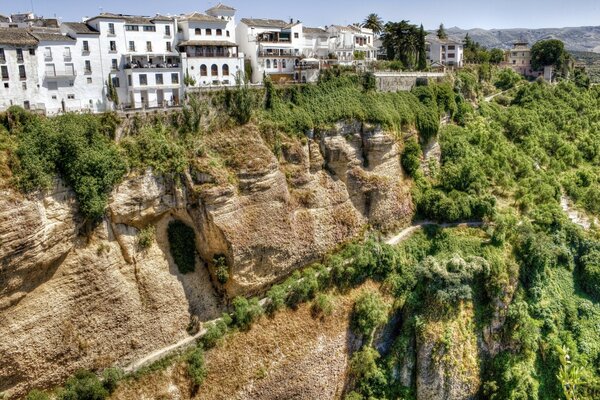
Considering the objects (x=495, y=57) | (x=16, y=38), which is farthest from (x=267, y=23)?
(x=495, y=57)

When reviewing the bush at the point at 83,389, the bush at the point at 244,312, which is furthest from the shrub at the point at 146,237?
the bush at the point at 83,389

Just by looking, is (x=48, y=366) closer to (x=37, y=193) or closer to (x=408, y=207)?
(x=37, y=193)

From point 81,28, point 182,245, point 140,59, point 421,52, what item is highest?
point 81,28

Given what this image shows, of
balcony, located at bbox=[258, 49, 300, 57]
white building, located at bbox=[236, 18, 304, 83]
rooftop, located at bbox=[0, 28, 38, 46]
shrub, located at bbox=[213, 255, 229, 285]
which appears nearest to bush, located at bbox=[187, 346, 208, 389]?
shrub, located at bbox=[213, 255, 229, 285]

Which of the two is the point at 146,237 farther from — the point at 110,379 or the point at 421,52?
the point at 421,52

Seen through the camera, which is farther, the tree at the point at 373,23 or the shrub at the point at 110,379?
the tree at the point at 373,23

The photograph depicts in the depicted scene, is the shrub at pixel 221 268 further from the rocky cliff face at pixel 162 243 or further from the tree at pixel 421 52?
the tree at pixel 421 52
